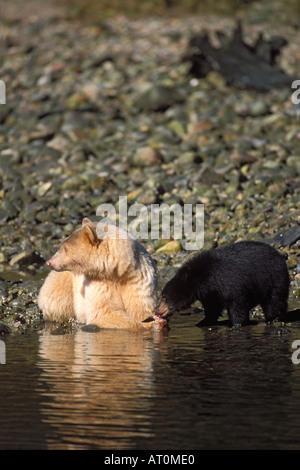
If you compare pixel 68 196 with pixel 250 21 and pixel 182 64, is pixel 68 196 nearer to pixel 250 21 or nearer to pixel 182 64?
pixel 182 64

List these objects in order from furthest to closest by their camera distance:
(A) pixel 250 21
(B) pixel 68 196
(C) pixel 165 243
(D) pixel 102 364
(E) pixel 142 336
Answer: (A) pixel 250 21, (B) pixel 68 196, (C) pixel 165 243, (E) pixel 142 336, (D) pixel 102 364

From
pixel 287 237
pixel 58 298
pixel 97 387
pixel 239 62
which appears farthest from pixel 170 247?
pixel 239 62

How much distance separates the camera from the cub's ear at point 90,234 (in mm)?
8219

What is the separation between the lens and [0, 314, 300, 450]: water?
4.86 metres

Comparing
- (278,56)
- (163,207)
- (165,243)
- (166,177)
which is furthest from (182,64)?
(165,243)

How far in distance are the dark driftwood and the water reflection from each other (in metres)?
12.2

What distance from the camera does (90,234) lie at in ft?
27.0

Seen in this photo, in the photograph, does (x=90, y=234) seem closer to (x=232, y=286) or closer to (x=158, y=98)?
(x=232, y=286)

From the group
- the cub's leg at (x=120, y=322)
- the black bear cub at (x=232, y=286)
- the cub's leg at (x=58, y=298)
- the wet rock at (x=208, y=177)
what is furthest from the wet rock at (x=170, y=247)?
the cub's leg at (x=120, y=322)

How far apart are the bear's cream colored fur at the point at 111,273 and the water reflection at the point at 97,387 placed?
10.4 inches

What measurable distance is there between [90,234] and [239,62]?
12529 millimetres

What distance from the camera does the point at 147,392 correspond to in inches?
228

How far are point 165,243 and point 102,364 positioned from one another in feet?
16.5
